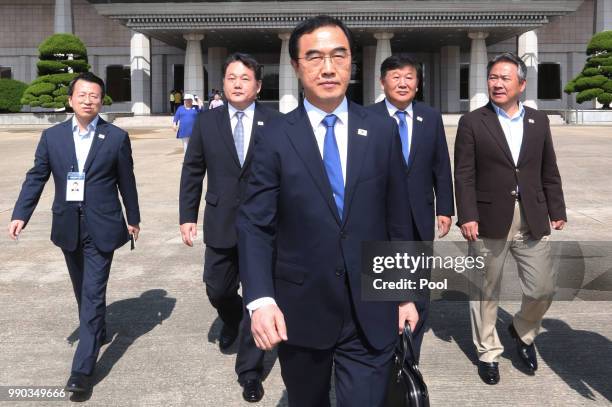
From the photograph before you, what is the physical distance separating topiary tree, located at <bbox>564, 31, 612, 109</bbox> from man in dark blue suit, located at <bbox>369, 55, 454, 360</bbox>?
119 feet

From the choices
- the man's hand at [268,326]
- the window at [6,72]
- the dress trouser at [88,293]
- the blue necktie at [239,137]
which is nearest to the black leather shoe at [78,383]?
the dress trouser at [88,293]

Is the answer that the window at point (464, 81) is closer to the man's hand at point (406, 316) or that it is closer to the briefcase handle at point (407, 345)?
the man's hand at point (406, 316)

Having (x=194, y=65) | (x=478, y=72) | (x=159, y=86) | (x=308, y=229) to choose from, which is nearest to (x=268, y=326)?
(x=308, y=229)

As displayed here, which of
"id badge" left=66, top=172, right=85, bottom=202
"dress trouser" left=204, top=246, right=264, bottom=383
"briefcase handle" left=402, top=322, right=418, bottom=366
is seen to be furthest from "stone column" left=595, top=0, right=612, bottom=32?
"briefcase handle" left=402, top=322, right=418, bottom=366

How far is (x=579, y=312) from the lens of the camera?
5793mm

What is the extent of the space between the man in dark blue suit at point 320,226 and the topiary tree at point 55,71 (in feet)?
126

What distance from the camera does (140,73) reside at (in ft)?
148

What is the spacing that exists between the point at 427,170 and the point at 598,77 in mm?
37012

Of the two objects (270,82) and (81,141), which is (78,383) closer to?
(81,141)

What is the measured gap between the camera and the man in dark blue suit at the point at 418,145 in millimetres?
4527

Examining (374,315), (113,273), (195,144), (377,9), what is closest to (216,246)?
(195,144)

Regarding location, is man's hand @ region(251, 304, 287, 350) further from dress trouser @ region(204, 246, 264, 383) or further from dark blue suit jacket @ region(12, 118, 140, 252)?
dark blue suit jacket @ region(12, 118, 140, 252)

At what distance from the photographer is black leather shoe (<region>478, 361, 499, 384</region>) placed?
427 centimetres

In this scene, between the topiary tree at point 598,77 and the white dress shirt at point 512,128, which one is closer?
the white dress shirt at point 512,128
